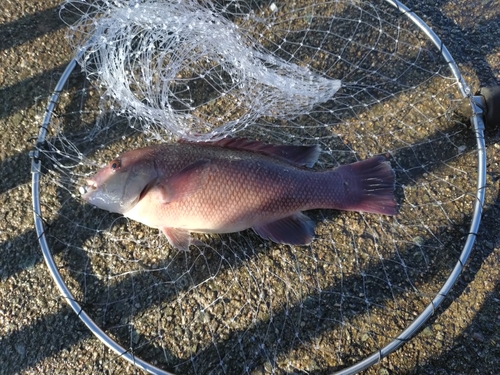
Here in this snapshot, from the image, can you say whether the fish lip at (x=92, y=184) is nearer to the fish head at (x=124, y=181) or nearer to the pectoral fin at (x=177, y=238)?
the fish head at (x=124, y=181)

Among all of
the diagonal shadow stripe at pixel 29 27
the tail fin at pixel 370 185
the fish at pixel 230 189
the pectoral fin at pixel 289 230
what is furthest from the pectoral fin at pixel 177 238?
the diagonal shadow stripe at pixel 29 27

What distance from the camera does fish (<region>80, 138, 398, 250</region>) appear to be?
2.16m

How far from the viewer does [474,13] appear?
10.0 ft

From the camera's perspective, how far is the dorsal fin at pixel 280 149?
2318mm

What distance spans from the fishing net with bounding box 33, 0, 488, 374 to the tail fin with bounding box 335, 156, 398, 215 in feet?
0.66

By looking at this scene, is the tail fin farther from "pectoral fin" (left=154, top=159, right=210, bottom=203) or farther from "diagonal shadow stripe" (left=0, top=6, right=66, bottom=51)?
"diagonal shadow stripe" (left=0, top=6, right=66, bottom=51)

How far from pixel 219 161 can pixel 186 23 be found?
3.01 ft

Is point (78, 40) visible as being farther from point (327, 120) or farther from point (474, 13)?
point (474, 13)

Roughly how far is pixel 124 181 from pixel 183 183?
0.31 meters

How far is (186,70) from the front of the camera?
2.79 metres

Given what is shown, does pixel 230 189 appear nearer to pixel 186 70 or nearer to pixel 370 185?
pixel 370 185

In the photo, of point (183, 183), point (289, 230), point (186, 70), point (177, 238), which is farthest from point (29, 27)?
point (289, 230)

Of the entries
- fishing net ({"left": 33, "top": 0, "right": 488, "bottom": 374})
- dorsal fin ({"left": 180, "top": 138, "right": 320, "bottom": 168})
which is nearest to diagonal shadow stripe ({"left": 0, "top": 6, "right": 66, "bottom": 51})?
fishing net ({"left": 33, "top": 0, "right": 488, "bottom": 374})

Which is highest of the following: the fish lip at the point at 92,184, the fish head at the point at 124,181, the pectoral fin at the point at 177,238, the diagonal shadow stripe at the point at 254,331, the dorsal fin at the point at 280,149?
the dorsal fin at the point at 280,149
